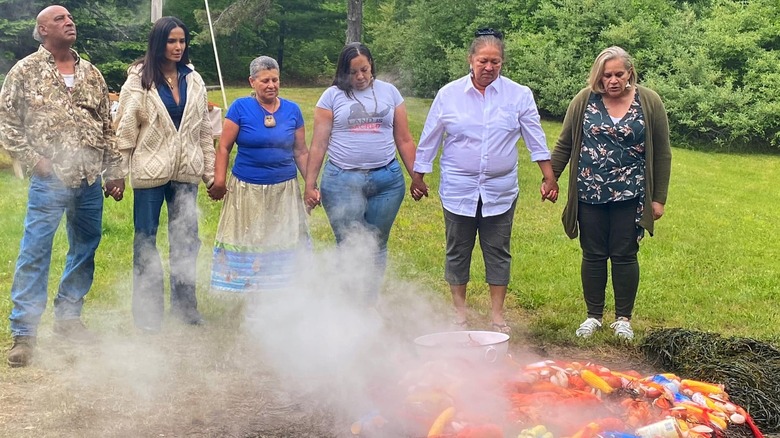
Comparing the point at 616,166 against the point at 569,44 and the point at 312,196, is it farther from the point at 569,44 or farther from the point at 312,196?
the point at 569,44

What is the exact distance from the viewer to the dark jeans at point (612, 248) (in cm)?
460

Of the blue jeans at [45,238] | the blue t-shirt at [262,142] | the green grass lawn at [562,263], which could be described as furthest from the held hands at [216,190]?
the green grass lawn at [562,263]

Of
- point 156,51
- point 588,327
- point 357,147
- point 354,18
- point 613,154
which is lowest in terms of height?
point 588,327

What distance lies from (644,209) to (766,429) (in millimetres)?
1505

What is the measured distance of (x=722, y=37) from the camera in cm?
1595

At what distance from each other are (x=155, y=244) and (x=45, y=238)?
26.8 inches

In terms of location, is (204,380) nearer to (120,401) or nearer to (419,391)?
(120,401)

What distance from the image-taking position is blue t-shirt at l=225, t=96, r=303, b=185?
177 inches

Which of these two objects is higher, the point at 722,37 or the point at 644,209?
the point at 722,37

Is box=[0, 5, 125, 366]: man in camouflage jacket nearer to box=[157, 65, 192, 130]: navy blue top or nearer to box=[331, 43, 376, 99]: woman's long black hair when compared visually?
box=[157, 65, 192, 130]: navy blue top

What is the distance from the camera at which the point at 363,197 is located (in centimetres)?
468

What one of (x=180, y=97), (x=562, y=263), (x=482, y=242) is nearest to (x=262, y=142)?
(x=180, y=97)

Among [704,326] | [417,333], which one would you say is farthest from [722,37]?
[417,333]

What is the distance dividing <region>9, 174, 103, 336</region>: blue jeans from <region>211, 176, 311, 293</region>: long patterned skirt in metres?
0.77
